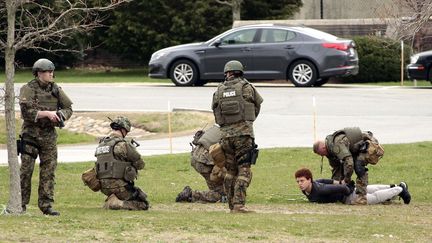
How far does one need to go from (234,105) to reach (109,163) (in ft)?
5.15

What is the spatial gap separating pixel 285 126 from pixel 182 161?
197 inches

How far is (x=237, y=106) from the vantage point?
43.8 feet

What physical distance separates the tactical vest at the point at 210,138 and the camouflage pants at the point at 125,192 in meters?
1.48

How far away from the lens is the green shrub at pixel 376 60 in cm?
3378

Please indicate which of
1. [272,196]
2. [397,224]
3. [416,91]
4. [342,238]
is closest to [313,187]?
[272,196]

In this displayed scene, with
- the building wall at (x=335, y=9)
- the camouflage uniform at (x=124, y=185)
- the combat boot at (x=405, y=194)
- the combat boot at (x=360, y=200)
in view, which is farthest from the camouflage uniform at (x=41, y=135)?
the building wall at (x=335, y=9)

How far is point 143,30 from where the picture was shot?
4044 centimetres

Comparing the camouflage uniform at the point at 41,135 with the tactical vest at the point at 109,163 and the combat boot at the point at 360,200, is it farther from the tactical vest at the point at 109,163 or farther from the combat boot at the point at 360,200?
the combat boot at the point at 360,200

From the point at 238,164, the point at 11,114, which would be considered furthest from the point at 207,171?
the point at 11,114

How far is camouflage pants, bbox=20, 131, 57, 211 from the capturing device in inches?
518

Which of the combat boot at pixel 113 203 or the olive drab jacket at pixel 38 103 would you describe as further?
the combat boot at pixel 113 203

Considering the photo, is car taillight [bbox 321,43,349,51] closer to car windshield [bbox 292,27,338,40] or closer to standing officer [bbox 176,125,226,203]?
car windshield [bbox 292,27,338,40]

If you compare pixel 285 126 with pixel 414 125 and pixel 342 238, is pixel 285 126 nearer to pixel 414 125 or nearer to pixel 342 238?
pixel 414 125

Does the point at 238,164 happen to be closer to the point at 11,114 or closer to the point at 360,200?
the point at 360,200
